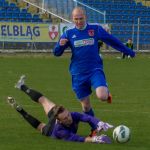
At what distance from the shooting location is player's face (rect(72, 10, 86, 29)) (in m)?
11.0

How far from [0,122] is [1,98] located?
14.7 ft

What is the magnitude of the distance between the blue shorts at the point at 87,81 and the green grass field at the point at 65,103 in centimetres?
75

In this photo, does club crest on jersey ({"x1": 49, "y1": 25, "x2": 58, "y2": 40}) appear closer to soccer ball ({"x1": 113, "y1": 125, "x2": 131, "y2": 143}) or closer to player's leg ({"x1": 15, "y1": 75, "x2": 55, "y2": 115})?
player's leg ({"x1": 15, "y1": 75, "x2": 55, "y2": 115})

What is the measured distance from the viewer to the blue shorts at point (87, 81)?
11.1 m

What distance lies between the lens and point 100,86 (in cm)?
1094

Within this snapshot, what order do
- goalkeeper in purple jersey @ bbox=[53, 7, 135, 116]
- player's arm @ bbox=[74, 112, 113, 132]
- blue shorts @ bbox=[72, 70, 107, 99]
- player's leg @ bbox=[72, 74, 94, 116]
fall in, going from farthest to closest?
player's leg @ bbox=[72, 74, 94, 116], goalkeeper in purple jersey @ bbox=[53, 7, 135, 116], blue shorts @ bbox=[72, 70, 107, 99], player's arm @ bbox=[74, 112, 113, 132]

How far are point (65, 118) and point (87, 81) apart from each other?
1.41 m

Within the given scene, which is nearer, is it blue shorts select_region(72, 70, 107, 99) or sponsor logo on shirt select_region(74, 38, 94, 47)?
blue shorts select_region(72, 70, 107, 99)

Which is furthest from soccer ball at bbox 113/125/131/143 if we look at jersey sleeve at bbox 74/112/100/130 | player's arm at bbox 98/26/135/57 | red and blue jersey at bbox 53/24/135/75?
player's arm at bbox 98/26/135/57

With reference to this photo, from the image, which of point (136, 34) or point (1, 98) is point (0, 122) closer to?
point (1, 98)

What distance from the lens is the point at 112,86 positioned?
68.2 ft

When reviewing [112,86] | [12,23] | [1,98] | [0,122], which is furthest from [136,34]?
[0,122]

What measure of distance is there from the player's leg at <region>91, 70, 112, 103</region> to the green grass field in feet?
2.67

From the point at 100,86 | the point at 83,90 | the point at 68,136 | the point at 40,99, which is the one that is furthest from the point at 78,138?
the point at 83,90
